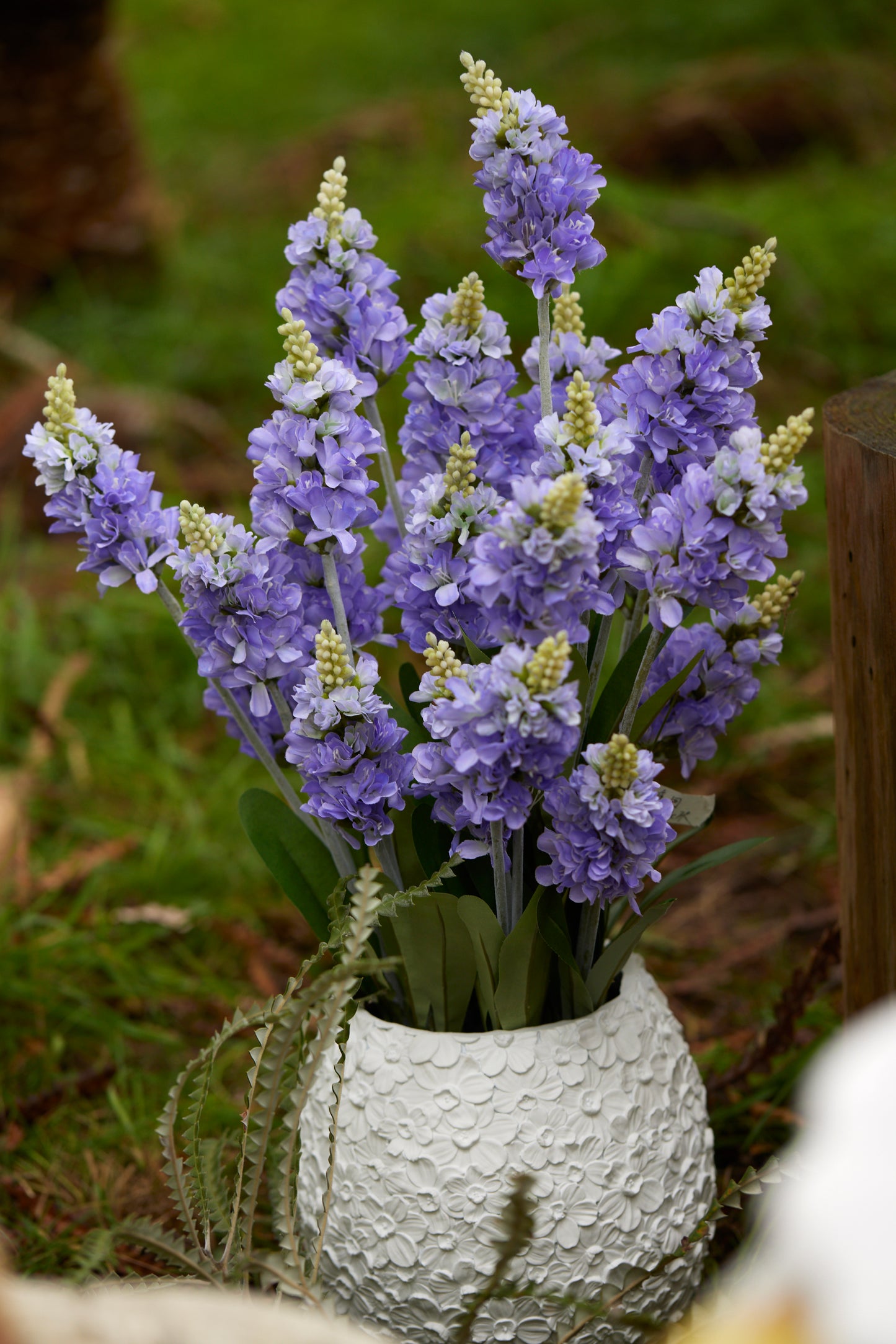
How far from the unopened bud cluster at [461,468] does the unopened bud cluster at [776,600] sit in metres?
0.24

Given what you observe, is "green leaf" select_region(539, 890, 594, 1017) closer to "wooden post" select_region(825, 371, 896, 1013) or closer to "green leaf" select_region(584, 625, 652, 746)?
"green leaf" select_region(584, 625, 652, 746)

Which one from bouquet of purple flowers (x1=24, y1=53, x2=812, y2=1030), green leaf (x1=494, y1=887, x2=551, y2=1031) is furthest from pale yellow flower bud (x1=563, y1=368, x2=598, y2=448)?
green leaf (x1=494, y1=887, x2=551, y2=1031)

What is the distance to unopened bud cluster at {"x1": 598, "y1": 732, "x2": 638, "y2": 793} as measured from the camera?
2.62 feet

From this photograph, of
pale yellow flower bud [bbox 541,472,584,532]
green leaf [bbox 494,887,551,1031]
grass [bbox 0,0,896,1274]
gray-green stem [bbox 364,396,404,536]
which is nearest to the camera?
pale yellow flower bud [bbox 541,472,584,532]

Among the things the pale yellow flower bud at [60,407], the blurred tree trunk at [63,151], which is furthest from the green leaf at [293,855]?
the blurred tree trunk at [63,151]

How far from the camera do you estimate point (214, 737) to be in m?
2.49

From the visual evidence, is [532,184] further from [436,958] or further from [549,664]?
[436,958]

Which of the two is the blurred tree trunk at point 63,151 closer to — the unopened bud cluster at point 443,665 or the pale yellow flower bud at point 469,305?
the pale yellow flower bud at point 469,305

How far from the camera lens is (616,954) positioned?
0.99 metres

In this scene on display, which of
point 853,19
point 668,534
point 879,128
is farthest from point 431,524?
point 853,19

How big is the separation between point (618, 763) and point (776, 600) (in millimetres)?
221

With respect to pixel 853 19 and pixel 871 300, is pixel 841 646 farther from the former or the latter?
pixel 853 19

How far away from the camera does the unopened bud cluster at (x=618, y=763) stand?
0.80 metres

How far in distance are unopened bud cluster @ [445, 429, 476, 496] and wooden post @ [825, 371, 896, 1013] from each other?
1.26 feet
